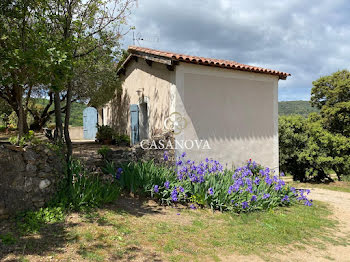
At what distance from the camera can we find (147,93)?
1000 cm

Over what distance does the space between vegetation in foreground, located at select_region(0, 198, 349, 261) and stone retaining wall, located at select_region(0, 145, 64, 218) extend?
499mm

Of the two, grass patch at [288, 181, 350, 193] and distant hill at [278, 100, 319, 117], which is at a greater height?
distant hill at [278, 100, 319, 117]

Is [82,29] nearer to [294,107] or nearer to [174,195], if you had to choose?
[174,195]

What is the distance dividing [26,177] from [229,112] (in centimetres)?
651

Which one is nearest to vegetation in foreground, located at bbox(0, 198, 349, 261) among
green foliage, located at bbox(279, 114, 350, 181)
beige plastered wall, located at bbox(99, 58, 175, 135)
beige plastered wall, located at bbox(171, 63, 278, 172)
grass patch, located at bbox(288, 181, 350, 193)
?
beige plastered wall, located at bbox(171, 63, 278, 172)

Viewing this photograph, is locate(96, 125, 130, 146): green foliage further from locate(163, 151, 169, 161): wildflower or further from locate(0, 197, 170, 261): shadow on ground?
locate(0, 197, 170, 261): shadow on ground

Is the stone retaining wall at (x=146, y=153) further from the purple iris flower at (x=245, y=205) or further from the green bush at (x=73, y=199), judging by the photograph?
the purple iris flower at (x=245, y=205)

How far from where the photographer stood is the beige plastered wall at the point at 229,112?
8.25m

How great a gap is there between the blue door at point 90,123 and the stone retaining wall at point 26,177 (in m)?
12.3

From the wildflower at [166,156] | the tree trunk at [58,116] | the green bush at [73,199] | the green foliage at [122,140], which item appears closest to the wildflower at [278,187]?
the wildflower at [166,156]

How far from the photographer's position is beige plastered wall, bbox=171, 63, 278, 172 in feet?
27.1

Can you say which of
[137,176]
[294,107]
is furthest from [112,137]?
[294,107]

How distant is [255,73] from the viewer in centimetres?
962

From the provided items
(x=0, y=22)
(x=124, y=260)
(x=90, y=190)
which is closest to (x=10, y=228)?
(x=90, y=190)
